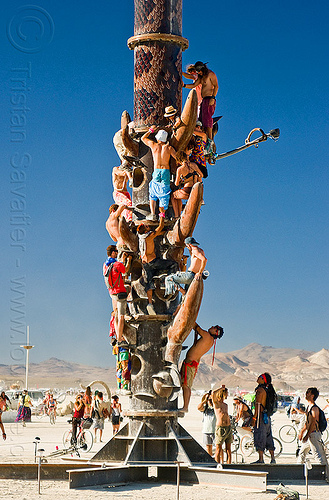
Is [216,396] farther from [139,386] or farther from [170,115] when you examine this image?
[170,115]

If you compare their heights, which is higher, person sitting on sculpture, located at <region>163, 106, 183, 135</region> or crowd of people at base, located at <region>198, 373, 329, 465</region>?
person sitting on sculpture, located at <region>163, 106, 183, 135</region>

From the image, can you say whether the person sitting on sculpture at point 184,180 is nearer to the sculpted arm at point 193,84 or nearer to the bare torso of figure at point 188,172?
the bare torso of figure at point 188,172

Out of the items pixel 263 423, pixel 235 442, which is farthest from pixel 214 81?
pixel 235 442

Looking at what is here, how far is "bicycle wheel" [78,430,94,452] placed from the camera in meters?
22.6

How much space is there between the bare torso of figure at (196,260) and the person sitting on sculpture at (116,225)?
4.31 feet

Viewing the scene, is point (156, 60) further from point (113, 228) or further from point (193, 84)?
point (113, 228)

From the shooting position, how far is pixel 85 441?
77.0 feet

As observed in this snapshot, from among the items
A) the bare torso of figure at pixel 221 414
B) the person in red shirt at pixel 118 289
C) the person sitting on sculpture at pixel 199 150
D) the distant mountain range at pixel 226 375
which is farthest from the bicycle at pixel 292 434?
the distant mountain range at pixel 226 375

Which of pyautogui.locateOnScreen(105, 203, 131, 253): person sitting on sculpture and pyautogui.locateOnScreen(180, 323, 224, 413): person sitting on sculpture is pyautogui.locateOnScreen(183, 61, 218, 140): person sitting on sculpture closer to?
pyautogui.locateOnScreen(105, 203, 131, 253): person sitting on sculpture

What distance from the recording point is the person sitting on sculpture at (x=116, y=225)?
18078 mm

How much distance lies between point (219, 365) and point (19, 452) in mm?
175071

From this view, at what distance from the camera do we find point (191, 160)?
18531 millimetres

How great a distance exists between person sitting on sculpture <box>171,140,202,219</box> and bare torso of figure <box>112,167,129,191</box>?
46.4 inches

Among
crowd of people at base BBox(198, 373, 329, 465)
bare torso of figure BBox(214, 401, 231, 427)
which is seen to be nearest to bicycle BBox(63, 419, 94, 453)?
crowd of people at base BBox(198, 373, 329, 465)
